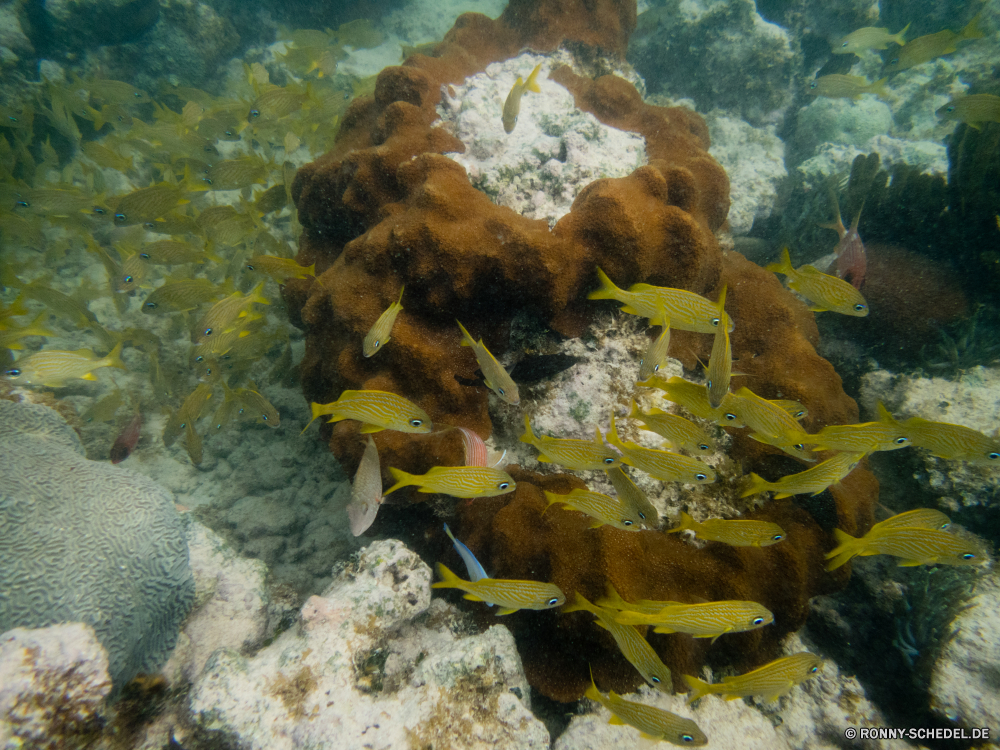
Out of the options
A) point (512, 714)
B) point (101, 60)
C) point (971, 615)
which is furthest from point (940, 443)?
point (101, 60)

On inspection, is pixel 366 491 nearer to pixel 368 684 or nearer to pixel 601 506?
pixel 368 684

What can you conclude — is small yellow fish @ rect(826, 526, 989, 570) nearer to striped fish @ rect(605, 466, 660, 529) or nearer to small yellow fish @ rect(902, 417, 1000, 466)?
small yellow fish @ rect(902, 417, 1000, 466)

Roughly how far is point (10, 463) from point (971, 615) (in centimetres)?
676

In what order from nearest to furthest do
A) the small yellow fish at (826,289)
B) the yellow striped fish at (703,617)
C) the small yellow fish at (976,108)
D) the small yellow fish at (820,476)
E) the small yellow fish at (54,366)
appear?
1. the yellow striped fish at (703,617)
2. the small yellow fish at (820,476)
3. the small yellow fish at (826,289)
4. the small yellow fish at (54,366)
5. the small yellow fish at (976,108)

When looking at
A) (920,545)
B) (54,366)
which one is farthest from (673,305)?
(54,366)

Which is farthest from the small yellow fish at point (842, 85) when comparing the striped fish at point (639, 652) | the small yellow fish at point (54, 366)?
the small yellow fish at point (54, 366)

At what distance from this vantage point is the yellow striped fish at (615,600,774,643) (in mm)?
2156

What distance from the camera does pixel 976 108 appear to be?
194 inches

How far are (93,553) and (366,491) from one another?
1.87 m

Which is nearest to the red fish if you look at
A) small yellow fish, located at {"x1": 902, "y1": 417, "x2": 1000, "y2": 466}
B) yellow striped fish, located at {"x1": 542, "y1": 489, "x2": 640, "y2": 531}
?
yellow striped fish, located at {"x1": 542, "y1": 489, "x2": 640, "y2": 531}

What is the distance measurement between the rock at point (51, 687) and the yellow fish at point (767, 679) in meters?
2.93

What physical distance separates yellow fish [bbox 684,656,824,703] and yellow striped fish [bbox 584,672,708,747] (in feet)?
0.61

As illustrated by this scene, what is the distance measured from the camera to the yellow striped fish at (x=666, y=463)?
2.38 meters

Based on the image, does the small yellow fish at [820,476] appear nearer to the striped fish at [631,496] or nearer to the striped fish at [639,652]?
the striped fish at [631,496]
